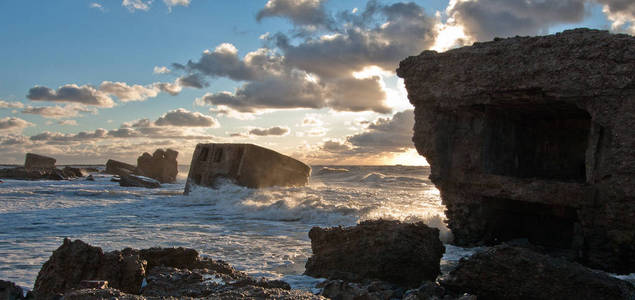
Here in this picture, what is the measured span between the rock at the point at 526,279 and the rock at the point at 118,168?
3182 centimetres

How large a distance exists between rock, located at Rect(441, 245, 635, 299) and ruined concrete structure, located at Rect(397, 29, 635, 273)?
214cm

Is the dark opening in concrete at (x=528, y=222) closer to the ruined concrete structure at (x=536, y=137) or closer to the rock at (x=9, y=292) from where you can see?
the ruined concrete structure at (x=536, y=137)

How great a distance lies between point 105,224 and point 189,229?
6.98 feet

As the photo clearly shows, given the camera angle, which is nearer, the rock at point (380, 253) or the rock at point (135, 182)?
the rock at point (380, 253)

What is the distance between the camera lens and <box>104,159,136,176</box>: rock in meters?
32.6

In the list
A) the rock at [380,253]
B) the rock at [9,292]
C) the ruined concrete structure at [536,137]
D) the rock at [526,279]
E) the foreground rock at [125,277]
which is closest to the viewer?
the rock at [9,292]

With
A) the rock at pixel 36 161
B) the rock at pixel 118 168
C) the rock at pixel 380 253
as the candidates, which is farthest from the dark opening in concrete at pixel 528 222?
the rock at pixel 36 161

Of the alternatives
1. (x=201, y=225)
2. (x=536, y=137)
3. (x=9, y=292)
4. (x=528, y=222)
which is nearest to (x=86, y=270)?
(x=9, y=292)

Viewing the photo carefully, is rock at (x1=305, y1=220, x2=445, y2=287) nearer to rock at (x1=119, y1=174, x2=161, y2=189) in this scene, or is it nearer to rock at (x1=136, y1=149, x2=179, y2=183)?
rock at (x1=119, y1=174, x2=161, y2=189)

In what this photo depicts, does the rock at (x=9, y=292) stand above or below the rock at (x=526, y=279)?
below

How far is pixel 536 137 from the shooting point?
320 inches

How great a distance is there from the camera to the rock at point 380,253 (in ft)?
14.7

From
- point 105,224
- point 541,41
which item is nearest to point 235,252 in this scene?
point 105,224

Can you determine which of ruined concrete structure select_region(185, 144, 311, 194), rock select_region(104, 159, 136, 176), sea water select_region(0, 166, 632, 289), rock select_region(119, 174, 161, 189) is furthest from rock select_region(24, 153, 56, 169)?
ruined concrete structure select_region(185, 144, 311, 194)
